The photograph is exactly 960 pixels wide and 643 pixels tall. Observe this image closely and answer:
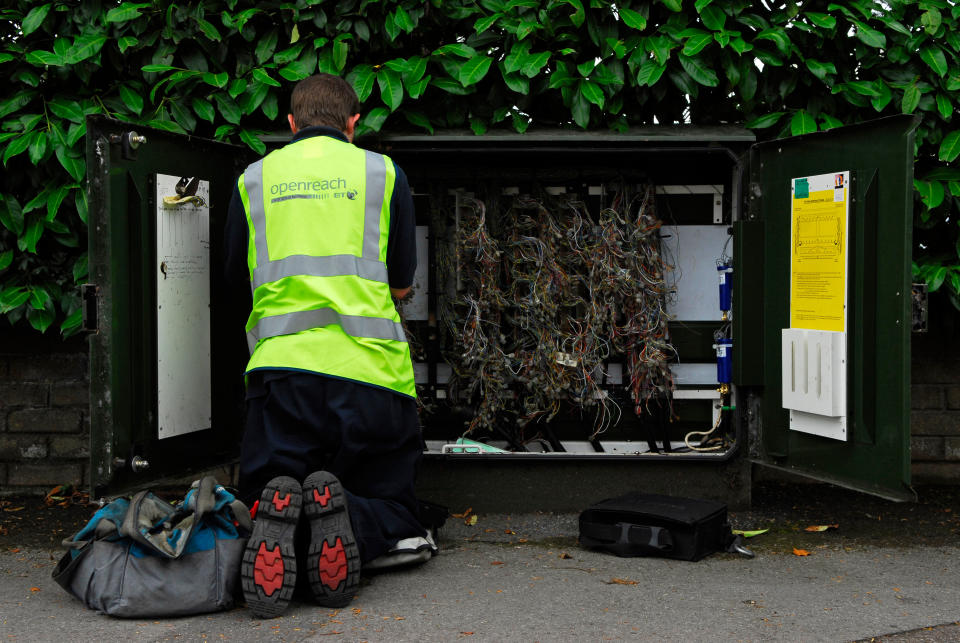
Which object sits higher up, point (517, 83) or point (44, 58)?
point (44, 58)

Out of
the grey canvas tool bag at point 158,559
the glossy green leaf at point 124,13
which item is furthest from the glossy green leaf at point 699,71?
the grey canvas tool bag at point 158,559

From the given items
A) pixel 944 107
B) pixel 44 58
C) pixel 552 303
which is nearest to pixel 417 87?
pixel 552 303

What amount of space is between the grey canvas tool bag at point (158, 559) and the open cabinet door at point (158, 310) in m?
0.46

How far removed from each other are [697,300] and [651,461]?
3.53 feet

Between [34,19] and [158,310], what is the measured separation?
5.45 feet

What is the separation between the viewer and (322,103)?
391 centimetres

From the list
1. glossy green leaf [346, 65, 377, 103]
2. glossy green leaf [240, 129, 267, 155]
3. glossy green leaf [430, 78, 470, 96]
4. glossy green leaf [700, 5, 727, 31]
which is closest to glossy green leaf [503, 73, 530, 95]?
glossy green leaf [430, 78, 470, 96]

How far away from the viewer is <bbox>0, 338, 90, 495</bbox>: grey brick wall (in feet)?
17.6

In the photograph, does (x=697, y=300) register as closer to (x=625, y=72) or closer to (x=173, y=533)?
(x=625, y=72)

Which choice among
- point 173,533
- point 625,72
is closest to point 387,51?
point 625,72

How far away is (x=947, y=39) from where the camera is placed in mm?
4695

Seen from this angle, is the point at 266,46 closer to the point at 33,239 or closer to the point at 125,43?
the point at 125,43

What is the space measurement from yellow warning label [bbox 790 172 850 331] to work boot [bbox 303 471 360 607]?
229 centimetres

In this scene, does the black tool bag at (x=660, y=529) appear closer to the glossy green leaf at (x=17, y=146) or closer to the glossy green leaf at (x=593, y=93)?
the glossy green leaf at (x=593, y=93)
